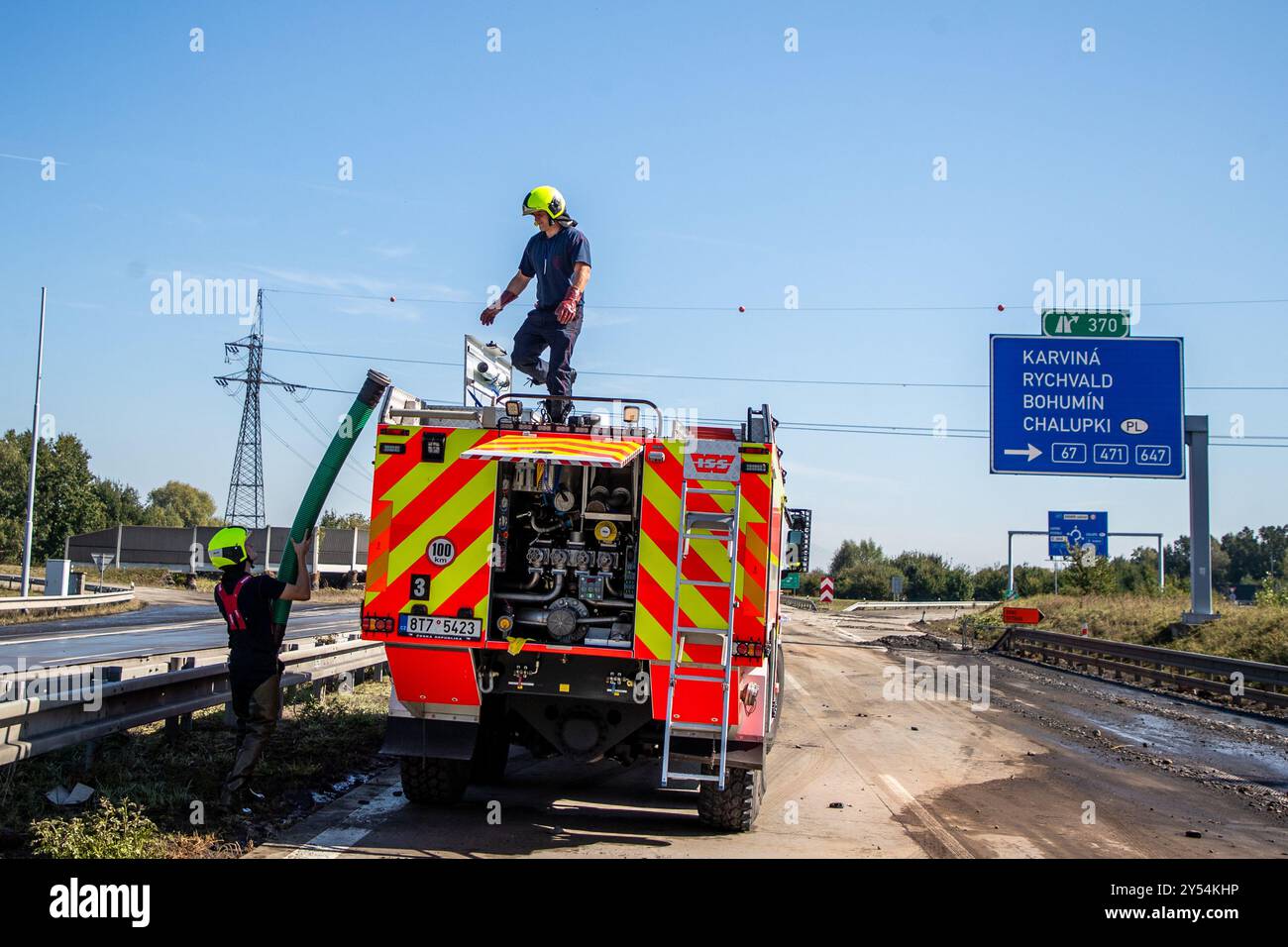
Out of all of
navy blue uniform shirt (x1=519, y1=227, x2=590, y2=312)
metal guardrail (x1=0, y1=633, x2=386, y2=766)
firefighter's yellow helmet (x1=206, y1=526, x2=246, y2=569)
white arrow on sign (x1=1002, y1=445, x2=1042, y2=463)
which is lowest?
metal guardrail (x1=0, y1=633, x2=386, y2=766)

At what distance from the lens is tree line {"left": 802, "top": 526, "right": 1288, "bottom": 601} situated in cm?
4153

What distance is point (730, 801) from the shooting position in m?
7.52

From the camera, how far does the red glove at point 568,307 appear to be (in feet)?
29.6

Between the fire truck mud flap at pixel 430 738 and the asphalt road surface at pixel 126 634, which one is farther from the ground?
the fire truck mud flap at pixel 430 738

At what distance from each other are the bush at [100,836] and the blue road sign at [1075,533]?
39811 millimetres

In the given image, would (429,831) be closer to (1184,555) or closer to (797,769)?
(797,769)

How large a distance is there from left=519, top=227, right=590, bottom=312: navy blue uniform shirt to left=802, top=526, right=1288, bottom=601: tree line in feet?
95.5

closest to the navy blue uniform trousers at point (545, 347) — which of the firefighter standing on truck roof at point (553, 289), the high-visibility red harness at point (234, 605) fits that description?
the firefighter standing on truck roof at point (553, 289)

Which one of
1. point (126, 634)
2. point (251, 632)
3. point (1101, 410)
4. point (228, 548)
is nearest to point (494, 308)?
point (228, 548)

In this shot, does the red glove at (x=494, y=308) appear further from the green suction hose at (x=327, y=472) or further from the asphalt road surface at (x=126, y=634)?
the asphalt road surface at (x=126, y=634)

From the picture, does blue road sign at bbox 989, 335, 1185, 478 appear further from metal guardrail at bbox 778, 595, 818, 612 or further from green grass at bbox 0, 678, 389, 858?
metal guardrail at bbox 778, 595, 818, 612

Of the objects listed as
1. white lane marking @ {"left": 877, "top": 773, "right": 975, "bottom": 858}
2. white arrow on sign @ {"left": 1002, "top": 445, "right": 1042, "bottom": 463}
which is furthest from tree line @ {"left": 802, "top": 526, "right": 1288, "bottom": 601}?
white lane marking @ {"left": 877, "top": 773, "right": 975, "bottom": 858}

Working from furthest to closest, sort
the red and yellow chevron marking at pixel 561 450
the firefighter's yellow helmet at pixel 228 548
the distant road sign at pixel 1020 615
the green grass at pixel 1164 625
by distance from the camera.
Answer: the distant road sign at pixel 1020 615 → the green grass at pixel 1164 625 → the firefighter's yellow helmet at pixel 228 548 → the red and yellow chevron marking at pixel 561 450
